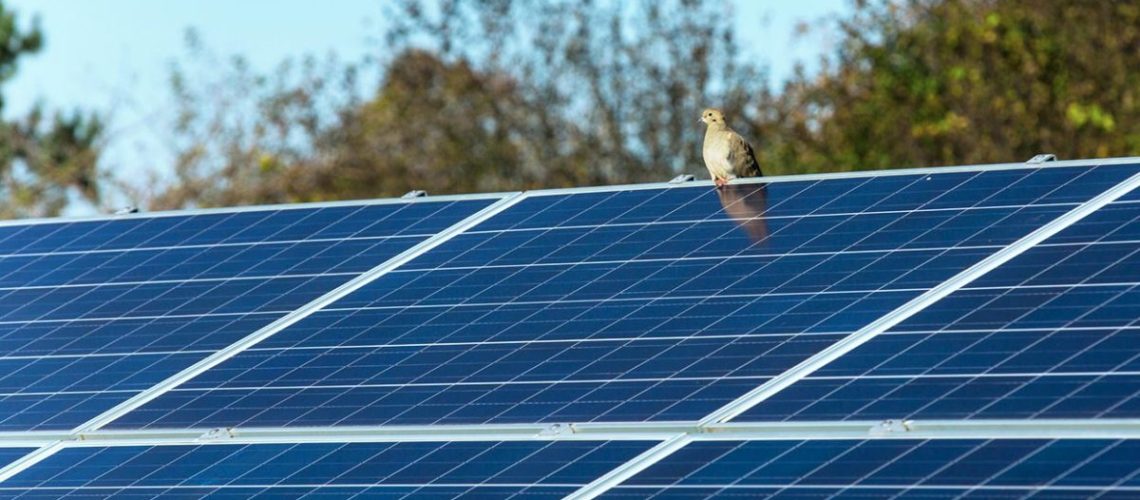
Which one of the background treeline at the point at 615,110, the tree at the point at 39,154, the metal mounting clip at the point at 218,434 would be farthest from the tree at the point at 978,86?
the metal mounting clip at the point at 218,434

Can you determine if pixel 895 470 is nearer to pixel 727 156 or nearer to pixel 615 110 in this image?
pixel 727 156

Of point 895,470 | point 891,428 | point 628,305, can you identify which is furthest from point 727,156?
point 895,470

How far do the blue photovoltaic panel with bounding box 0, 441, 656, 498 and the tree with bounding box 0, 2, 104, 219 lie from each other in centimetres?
4669

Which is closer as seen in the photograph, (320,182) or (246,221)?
(246,221)

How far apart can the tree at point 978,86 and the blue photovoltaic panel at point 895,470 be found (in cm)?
3212

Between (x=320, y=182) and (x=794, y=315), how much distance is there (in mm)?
46828

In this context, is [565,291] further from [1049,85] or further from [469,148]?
[469,148]

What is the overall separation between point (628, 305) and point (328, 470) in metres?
2.50

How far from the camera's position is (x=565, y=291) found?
14305mm

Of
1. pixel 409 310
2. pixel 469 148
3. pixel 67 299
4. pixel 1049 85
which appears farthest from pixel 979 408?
pixel 469 148

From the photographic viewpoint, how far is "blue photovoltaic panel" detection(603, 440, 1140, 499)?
33.2 ft

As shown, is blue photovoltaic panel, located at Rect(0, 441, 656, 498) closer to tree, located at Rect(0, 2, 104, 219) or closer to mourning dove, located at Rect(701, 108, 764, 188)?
mourning dove, located at Rect(701, 108, 764, 188)

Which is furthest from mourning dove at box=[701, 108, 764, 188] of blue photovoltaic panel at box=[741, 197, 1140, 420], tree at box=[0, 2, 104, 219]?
tree at box=[0, 2, 104, 219]

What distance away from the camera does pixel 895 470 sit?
10.7m
